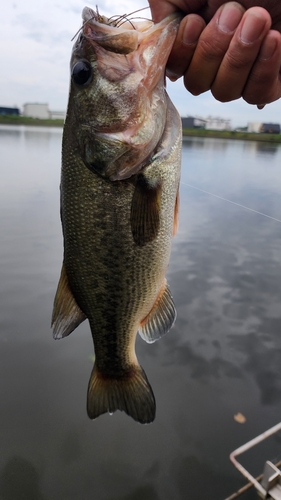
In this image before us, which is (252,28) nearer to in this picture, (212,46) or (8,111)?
(212,46)

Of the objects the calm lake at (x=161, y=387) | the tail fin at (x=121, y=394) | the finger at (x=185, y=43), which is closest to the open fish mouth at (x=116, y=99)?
the finger at (x=185, y=43)

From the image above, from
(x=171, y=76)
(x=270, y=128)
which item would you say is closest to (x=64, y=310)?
(x=171, y=76)

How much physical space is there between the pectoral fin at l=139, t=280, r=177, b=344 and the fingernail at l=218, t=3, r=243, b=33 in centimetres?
107

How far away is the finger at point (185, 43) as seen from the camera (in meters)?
1.36

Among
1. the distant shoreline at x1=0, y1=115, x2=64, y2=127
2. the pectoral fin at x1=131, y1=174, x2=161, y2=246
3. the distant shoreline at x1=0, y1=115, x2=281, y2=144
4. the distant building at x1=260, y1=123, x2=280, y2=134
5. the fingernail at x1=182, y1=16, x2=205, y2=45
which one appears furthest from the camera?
the distant building at x1=260, y1=123, x2=280, y2=134

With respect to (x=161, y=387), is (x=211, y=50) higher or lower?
higher

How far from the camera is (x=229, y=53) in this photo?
1363 mm

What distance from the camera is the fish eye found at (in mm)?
1470

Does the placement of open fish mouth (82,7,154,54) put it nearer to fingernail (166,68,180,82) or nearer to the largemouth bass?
the largemouth bass

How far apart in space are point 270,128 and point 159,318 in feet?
226

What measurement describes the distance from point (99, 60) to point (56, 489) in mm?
3342

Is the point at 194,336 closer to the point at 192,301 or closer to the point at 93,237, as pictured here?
the point at 192,301

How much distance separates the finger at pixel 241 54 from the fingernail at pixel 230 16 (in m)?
0.03

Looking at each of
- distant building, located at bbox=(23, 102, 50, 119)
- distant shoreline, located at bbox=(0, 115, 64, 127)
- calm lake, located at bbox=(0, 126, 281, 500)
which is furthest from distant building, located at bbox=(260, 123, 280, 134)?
calm lake, located at bbox=(0, 126, 281, 500)
